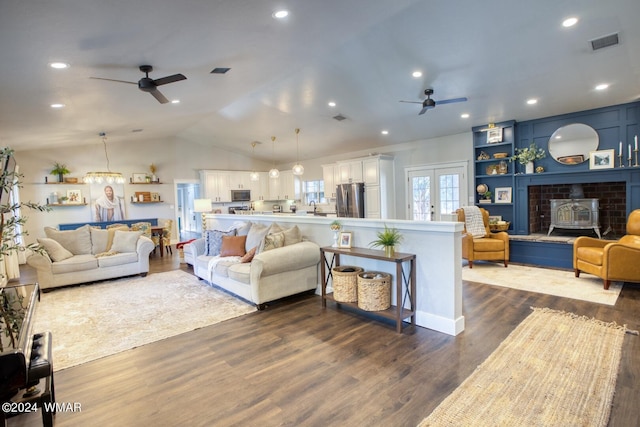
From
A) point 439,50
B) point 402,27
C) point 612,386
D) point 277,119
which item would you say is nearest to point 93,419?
point 612,386

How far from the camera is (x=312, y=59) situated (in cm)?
418

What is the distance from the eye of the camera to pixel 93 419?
1978 mm

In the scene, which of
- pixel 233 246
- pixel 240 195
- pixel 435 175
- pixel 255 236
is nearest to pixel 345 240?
pixel 255 236

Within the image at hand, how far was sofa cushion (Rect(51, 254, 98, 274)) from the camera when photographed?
4.93m

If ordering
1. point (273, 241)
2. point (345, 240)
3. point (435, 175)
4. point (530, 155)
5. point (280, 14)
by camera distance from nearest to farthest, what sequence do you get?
point (280, 14) → point (345, 240) → point (273, 241) → point (530, 155) → point (435, 175)

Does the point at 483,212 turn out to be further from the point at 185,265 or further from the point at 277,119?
the point at 185,265

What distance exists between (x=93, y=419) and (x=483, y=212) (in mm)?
6067

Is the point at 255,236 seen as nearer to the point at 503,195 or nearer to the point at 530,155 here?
the point at 503,195

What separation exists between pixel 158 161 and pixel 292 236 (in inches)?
258

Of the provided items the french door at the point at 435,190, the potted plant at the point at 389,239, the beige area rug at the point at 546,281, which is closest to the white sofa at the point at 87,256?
the potted plant at the point at 389,239

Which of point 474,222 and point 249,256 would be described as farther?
point 474,222

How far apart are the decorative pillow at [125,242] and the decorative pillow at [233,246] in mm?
1974

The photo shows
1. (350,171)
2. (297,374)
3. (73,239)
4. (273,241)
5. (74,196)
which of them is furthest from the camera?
(350,171)

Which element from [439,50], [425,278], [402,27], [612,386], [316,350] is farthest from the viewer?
[439,50]
